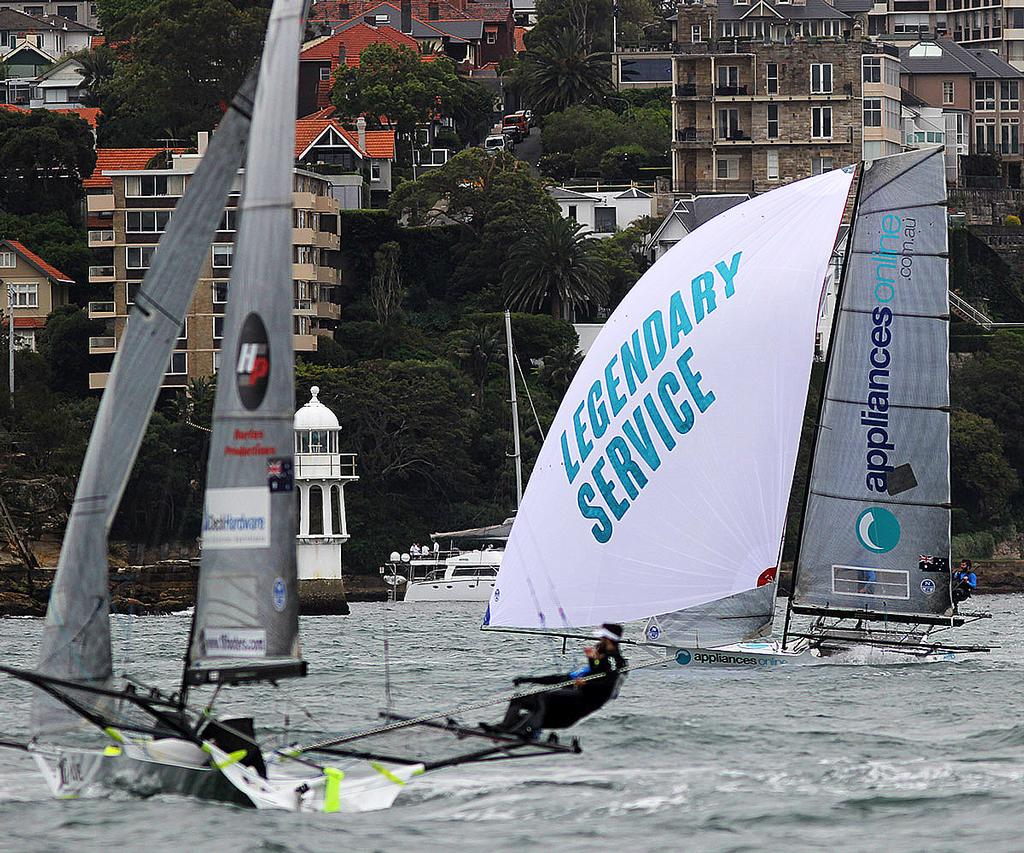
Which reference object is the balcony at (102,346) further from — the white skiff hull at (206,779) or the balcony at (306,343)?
the white skiff hull at (206,779)

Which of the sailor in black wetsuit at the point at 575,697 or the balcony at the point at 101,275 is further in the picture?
the balcony at the point at 101,275

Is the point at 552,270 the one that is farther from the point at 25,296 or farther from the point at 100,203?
the point at 25,296

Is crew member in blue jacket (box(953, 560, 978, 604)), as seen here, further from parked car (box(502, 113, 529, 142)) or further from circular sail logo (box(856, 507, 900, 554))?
parked car (box(502, 113, 529, 142))

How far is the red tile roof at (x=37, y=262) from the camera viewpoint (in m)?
77.9

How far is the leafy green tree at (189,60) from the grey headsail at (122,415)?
70977 mm

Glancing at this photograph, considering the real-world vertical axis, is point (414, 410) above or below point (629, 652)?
above

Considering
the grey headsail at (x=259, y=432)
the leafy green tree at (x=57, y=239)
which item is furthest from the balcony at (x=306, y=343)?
the grey headsail at (x=259, y=432)

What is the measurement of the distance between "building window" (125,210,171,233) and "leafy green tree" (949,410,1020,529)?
2785cm

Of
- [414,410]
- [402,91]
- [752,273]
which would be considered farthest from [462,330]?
[752,273]

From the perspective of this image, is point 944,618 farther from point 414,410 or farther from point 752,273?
point 414,410

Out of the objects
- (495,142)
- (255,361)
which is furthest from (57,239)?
(255,361)

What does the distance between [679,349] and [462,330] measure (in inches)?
Result: 2127

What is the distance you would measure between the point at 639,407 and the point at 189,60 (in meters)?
66.9

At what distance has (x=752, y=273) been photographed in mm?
22656
